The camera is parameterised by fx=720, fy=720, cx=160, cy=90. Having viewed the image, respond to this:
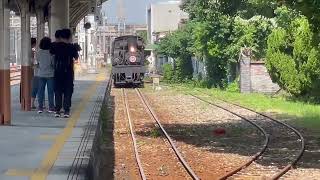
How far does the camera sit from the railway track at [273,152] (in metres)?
11.9

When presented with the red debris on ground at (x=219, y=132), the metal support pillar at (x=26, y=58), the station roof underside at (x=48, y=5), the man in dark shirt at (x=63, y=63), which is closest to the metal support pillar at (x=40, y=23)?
the station roof underside at (x=48, y=5)

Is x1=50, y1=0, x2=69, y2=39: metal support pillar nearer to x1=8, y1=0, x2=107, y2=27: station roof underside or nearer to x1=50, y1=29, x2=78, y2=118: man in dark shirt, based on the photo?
x1=8, y1=0, x2=107, y2=27: station roof underside

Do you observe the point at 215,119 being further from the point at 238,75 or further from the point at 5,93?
the point at 238,75

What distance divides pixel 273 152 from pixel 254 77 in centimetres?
2388

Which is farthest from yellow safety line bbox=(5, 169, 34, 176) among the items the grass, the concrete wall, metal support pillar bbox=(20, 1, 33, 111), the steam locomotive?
the steam locomotive

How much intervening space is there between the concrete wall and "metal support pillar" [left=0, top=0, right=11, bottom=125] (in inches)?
1051

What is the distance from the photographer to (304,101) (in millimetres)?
30031

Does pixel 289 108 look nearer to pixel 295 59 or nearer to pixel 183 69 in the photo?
pixel 295 59

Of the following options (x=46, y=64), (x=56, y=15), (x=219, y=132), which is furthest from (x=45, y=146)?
(x=219, y=132)

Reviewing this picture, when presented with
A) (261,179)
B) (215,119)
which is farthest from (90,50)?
(261,179)

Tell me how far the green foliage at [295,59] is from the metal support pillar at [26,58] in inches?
526

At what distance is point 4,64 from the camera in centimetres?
1223

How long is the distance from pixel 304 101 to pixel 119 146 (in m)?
15.7

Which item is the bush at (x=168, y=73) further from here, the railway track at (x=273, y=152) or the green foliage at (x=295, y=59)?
the railway track at (x=273, y=152)
